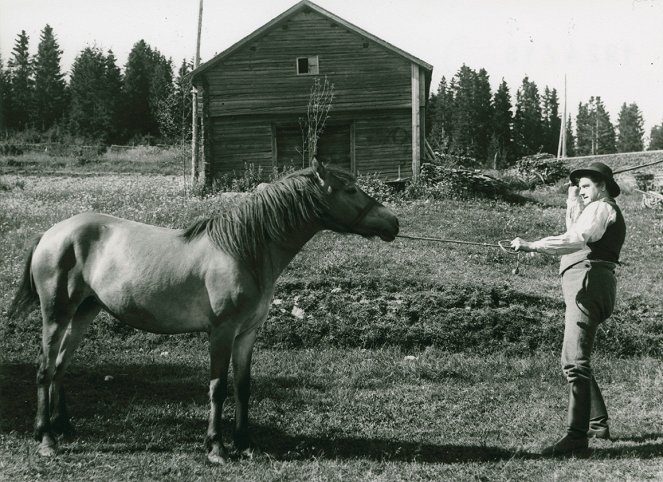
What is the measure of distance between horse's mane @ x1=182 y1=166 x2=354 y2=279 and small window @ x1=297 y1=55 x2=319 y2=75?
58.4 ft

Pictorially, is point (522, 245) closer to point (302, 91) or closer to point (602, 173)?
point (602, 173)

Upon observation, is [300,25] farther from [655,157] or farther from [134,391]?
[655,157]

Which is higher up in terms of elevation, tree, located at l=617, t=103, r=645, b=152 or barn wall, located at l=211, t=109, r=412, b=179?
tree, located at l=617, t=103, r=645, b=152

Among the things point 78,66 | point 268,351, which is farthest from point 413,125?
point 78,66

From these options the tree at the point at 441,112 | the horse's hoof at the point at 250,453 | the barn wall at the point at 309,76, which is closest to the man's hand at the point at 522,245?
the horse's hoof at the point at 250,453

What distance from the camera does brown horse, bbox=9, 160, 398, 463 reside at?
4539 mm

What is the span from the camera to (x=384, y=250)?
473 inches

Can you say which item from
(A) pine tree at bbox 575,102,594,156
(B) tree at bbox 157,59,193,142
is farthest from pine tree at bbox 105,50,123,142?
(A) pine tree at bbox 575,102,594,156

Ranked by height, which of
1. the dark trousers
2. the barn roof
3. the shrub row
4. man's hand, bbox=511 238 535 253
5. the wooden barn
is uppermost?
the barn roof

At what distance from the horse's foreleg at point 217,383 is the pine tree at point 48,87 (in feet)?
184

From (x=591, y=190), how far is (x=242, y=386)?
3.22 metres

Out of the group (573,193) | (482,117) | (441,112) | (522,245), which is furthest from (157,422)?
(441,112)

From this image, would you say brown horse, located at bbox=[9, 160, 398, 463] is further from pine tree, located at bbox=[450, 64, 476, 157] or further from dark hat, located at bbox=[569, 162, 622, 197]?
pine tree, located at bbox=[450, 64, 476, 157]

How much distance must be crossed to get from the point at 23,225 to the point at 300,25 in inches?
492
